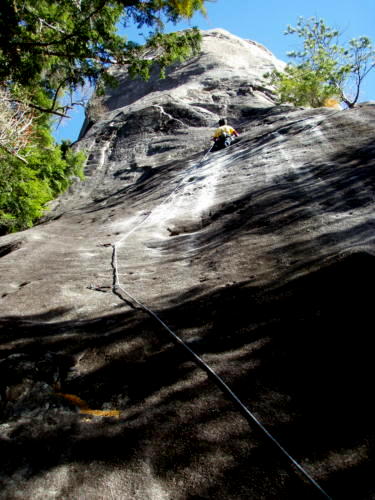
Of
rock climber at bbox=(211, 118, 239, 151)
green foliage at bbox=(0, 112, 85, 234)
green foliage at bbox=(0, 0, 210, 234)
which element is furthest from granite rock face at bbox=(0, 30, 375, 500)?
green foliage at bbox=(0, 112, 85, 234)

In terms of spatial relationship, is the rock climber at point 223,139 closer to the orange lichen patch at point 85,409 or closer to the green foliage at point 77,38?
the green foliage at point 77,38

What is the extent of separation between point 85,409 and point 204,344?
939 mm

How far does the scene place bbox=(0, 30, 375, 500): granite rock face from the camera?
67.5 inches

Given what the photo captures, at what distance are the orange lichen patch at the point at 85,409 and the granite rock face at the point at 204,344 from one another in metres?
0.03

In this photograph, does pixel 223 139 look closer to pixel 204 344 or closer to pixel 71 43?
pixel 71 43

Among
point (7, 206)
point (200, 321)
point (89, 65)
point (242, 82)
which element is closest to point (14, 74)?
point (89, 65)

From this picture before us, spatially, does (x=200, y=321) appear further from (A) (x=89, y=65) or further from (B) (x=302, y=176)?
(A) (x=89, y=65)

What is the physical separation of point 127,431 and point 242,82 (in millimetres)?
21344

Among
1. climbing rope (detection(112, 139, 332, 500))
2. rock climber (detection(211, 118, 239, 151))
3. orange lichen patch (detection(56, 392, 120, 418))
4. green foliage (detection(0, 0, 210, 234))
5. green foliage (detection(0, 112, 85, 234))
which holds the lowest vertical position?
orange lichen patch (detection(56, 392, 120, 418))

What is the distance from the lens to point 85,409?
2.28m

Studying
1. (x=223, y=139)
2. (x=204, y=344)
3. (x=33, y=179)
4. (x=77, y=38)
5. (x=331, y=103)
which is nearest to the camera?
(x=204, y=344)

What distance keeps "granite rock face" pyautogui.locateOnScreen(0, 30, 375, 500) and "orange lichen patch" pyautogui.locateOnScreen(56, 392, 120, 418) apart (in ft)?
0.10

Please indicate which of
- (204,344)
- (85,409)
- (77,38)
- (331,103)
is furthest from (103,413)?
(331,103)

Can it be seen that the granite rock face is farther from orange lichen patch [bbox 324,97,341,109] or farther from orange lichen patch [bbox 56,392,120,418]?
orange lichen patch [bbox 324,97,341,109]
